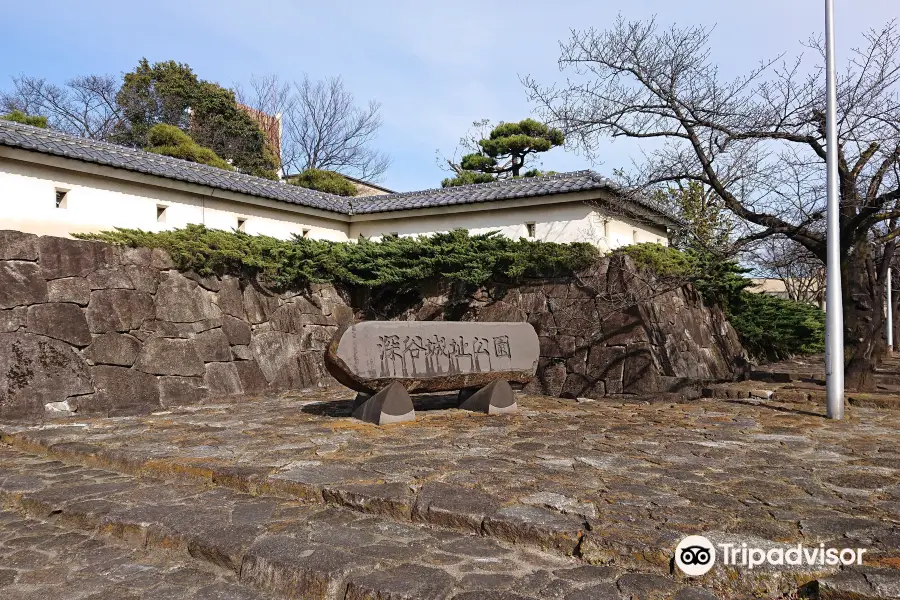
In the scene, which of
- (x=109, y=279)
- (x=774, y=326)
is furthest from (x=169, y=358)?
(x=774, y=326)

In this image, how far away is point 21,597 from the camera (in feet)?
11.2

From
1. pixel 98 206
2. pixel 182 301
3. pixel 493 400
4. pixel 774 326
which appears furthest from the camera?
pixel 774 326

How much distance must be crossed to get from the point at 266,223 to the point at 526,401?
6416mm

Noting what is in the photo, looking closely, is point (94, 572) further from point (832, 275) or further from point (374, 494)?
point (832, 275)

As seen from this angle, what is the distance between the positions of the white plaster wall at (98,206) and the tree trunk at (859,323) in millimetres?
9902

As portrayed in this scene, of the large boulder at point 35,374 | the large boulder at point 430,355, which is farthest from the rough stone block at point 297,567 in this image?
the large boulder at point 35,374

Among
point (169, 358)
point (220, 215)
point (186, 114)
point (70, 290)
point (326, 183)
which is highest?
point (186, 114)

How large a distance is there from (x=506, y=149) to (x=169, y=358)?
20364 mm

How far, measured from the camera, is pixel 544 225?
12.7m

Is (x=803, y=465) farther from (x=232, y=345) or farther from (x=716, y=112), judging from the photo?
(x=232, y=345)

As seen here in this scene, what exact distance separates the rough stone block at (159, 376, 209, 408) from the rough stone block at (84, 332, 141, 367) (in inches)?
23.2

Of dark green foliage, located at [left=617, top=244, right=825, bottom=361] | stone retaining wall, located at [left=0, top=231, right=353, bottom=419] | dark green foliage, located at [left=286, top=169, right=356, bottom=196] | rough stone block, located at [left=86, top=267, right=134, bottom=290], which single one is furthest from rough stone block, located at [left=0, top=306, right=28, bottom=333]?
dark green foliage, located at [left=286, top=169, right=356, bottom=196]

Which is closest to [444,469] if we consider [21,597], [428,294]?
[21,597]

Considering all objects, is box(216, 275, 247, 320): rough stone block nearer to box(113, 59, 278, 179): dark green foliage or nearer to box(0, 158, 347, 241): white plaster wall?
box(0, 158, 347, 241): white plaster wall
